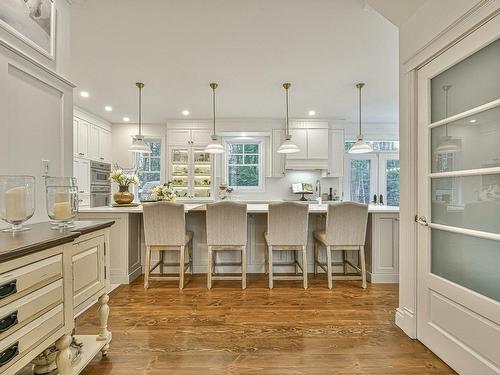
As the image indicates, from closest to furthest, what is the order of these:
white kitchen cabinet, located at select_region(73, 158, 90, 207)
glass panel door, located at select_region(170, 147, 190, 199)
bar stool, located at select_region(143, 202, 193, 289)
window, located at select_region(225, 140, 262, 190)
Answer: bar stool, located at select_region(143, 202, 193, 289) < white kitchen cabinet, located at select_region(73, 158, 90, 207) < glass panel door, located at select_region(170, 147, 190, 199) < window, located at select_region(225, 140, 262, 190)

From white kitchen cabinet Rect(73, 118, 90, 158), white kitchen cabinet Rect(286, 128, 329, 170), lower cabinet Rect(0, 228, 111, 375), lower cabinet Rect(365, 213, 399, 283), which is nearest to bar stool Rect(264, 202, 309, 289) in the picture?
lower cabinet Rect(365, 213, 399, 283)

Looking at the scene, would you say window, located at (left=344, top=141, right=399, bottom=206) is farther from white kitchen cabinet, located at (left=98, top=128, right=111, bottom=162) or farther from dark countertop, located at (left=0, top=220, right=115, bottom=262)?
dark countertop, located at (left=0, top=220, right=115, bottom=262)

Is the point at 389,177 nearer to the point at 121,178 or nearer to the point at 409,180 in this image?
the point at 409,180

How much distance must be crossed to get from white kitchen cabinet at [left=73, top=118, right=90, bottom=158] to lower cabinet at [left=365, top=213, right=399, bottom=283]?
4.92 metres

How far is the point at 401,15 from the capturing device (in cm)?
203

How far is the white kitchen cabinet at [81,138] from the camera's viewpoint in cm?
482

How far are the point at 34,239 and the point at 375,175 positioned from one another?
20.2 ft

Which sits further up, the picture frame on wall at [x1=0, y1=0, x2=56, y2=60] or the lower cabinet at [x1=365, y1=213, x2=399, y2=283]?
the picture frame on wall at [x1=0, y1=0, x2=56, y2=60]

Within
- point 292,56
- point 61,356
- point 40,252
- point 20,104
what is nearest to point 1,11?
point 20,104

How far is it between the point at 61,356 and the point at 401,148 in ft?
8.17

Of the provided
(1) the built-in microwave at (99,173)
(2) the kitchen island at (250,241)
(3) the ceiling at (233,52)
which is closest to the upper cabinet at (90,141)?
(1) the built-in microwave at (99,173)

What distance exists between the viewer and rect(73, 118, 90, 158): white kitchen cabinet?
190 inches

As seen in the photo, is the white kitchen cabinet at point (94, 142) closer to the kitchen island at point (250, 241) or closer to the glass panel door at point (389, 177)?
the kitchen island at point (250, 241)

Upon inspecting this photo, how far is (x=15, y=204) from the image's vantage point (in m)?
1.24
